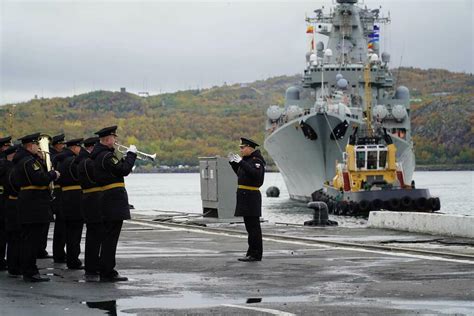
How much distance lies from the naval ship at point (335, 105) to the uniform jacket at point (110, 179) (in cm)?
4734

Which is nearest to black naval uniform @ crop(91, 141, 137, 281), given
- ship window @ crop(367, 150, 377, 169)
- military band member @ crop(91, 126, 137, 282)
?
military band member @ crop(91, 126, 137, 282)

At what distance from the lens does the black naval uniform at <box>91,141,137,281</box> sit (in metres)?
12.9

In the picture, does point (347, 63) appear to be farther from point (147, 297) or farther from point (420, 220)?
point (147, 297)

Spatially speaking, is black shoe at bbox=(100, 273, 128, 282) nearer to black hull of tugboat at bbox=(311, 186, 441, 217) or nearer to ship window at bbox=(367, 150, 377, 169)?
black hull of tugboat at bbox=(311, 186, 441, 217)

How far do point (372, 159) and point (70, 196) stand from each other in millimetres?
39087

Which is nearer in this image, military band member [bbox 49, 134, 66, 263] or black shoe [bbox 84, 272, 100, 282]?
black shoe [bbox 84, 272, 100, 282]

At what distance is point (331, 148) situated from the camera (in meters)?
67.8

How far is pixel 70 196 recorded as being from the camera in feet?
49.0

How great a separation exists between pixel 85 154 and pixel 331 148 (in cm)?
5437

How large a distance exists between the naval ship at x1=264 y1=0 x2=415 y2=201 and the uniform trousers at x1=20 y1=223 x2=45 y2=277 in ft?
155

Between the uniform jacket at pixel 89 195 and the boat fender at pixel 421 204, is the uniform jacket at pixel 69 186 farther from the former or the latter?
the boat fender at pixel 421 204

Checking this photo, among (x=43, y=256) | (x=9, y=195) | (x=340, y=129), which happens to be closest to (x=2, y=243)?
(x=9, y=195)

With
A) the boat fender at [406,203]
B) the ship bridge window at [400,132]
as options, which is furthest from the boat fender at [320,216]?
the ship bridge window at [400,132]

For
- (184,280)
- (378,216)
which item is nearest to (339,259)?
(184,280)
